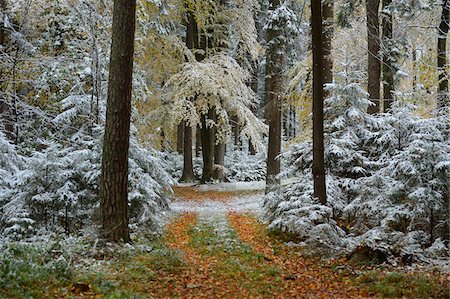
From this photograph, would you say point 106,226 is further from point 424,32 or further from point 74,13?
point 424,32

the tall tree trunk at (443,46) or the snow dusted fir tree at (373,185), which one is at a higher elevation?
the tall tree trunk at (443,46)

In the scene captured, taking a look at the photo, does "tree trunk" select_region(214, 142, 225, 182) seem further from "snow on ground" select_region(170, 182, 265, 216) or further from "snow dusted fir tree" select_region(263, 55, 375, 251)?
"snow dusted fir tree" select_region(263, 55, 375, 251)

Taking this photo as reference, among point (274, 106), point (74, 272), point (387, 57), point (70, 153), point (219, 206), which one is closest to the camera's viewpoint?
point (74, 272)

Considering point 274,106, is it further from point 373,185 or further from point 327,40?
point 373,185

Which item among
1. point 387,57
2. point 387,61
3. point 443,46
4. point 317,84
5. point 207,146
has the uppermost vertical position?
point 443,46

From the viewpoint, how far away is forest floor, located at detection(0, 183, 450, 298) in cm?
526

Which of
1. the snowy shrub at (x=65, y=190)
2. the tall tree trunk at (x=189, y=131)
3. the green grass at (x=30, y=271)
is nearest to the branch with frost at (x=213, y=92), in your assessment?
the tall tree trunk at (x=189, y=131)

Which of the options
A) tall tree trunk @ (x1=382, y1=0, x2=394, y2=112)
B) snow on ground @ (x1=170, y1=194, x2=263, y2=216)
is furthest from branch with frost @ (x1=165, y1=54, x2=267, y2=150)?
tall tree trunk @ (x1=382, y1=0, x2=394, y2=112)

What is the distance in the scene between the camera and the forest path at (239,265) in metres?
5.69

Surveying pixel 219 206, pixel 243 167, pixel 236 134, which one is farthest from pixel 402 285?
pixel 236 134

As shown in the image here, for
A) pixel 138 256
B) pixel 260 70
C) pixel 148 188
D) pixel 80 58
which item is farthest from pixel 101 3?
pixel 260 70

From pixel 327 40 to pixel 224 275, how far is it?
9.40 m

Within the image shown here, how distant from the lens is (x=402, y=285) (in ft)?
18.8

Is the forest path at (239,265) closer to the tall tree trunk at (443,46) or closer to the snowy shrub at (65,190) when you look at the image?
the snowy shrub at (65,190)
